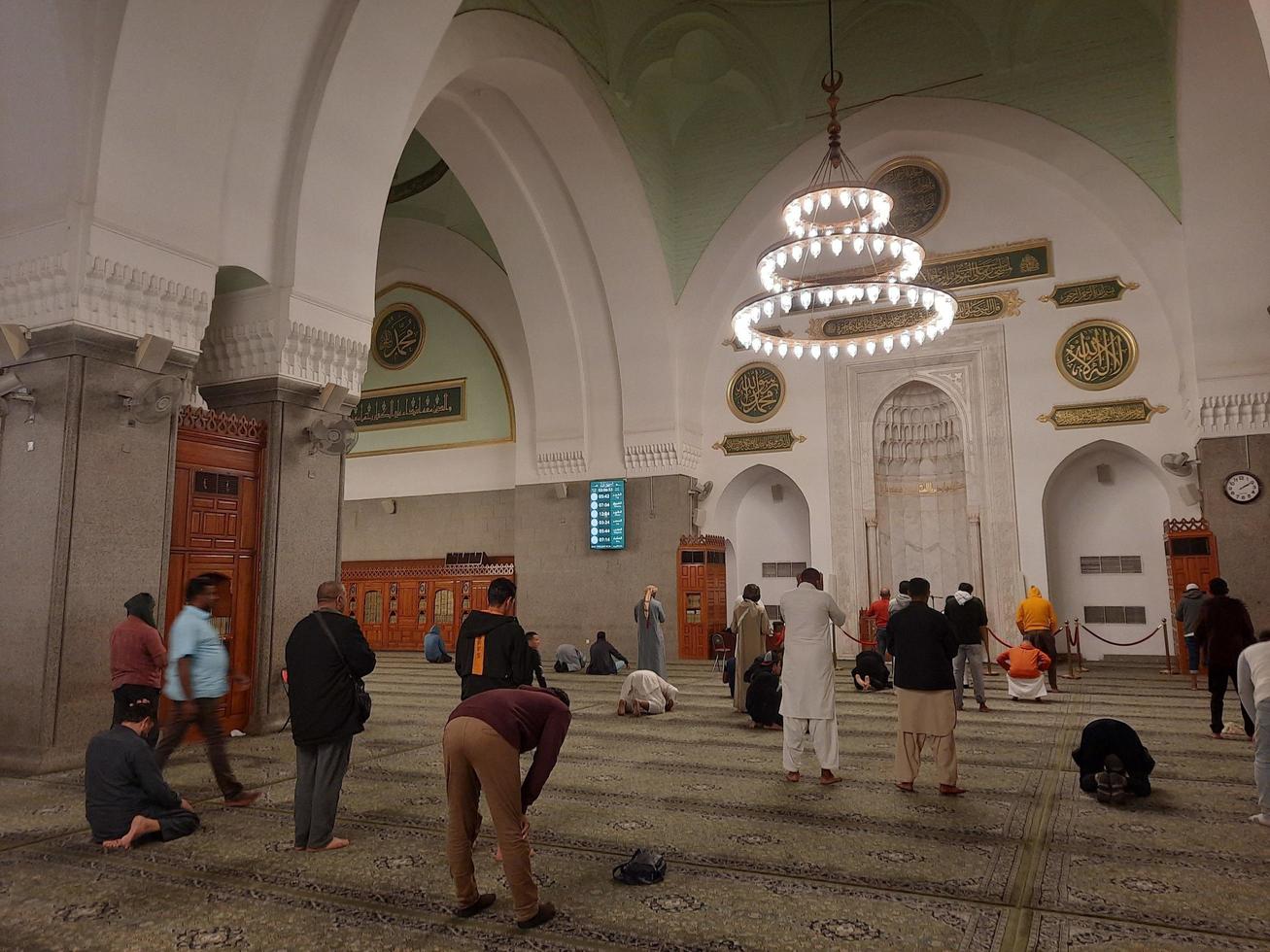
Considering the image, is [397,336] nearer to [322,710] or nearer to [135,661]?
[135,661]

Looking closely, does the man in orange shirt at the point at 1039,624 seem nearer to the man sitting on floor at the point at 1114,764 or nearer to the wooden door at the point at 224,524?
the man sitting on floor at the point at 1114,764

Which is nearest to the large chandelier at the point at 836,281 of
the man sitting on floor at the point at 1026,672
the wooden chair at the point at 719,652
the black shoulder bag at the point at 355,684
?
the man sitting on floor at the point at 1026,672

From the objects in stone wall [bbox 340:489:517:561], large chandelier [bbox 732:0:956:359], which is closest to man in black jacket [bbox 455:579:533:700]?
large chandelier [bbox 732:0:956:359]

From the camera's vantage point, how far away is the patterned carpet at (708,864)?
2254 millimetres

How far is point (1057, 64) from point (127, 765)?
409 inches

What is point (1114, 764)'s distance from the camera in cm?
359

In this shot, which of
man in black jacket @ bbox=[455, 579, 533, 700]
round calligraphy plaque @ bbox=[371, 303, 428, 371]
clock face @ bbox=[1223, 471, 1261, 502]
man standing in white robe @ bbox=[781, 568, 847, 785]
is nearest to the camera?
man in black jacket @ bbox=[455, 579, 533, 700]

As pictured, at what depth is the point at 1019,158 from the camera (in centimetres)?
954

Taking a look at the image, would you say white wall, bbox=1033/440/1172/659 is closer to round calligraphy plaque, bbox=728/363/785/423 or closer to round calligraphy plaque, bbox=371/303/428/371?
round calligraphy plaque, bbox=728/363/785/423

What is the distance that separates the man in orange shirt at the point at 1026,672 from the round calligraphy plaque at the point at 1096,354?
4002 millimetres

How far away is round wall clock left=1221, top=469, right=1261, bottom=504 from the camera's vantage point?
8219 millimetres

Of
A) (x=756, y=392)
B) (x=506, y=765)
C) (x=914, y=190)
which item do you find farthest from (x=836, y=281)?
(x=506, y=765)

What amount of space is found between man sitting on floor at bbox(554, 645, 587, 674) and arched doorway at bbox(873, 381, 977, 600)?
3900 mm

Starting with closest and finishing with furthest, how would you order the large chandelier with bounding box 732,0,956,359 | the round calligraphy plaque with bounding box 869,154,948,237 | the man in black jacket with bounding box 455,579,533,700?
the man in black jacket with bounding box 455,579,533,700
the large chandelier with bounding box 732,0,956,359
the round calligraphy plaque with bounding box 869,154,948,237
